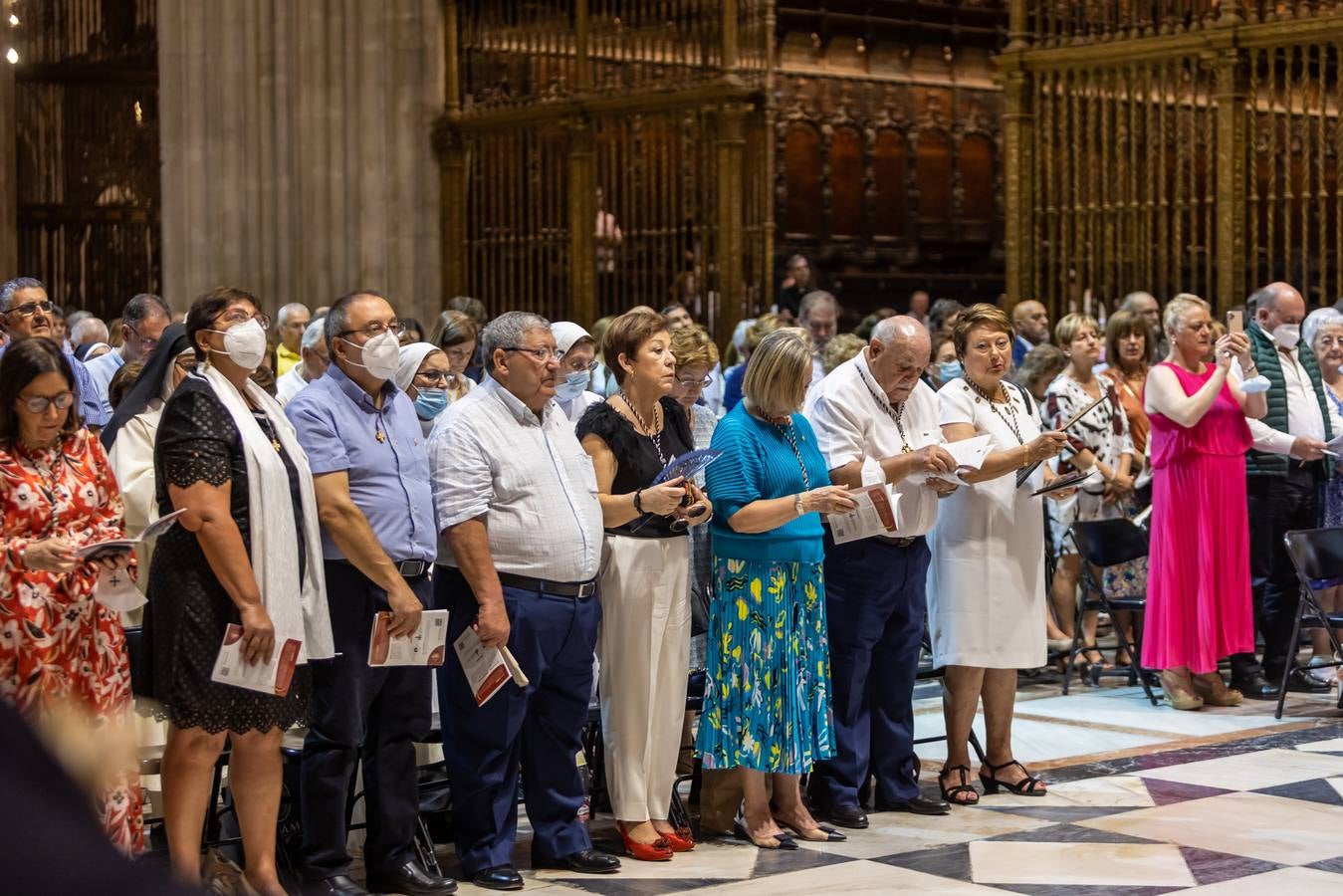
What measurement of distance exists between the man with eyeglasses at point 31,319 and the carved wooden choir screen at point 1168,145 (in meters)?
5.58

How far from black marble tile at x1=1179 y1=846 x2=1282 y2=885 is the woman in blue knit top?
40.9 inches

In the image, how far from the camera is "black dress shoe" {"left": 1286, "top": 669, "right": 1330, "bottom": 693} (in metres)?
7.89

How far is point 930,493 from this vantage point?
18.2ft

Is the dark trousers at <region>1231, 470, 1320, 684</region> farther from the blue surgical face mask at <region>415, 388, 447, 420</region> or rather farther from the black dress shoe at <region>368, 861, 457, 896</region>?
the black dress shoe at <region>368, 861, 457, 896</region>

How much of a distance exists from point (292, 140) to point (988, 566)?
830cm

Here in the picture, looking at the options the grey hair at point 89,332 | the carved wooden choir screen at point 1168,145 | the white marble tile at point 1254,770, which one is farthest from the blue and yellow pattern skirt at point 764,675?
the grey hair at point 89,332

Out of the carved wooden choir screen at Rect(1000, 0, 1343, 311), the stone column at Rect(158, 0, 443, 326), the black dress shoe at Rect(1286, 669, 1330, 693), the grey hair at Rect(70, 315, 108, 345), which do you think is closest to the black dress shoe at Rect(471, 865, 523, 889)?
the black dress shoe at Rect(1286, 669, 1330, 693)

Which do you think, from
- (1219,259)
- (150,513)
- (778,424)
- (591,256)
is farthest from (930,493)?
(591,256)

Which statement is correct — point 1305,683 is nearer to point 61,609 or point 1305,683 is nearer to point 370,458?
point 370,458

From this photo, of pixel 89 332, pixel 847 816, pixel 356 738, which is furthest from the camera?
pixel 89 332

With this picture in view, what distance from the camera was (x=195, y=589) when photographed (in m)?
4.14

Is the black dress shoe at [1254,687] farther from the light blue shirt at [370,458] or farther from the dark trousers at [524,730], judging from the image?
the light blue shirt at [370,458]

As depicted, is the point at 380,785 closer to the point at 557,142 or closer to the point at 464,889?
the point at 464,889

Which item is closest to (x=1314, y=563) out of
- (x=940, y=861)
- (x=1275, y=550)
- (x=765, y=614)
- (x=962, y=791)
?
(x=1275, y=550)
